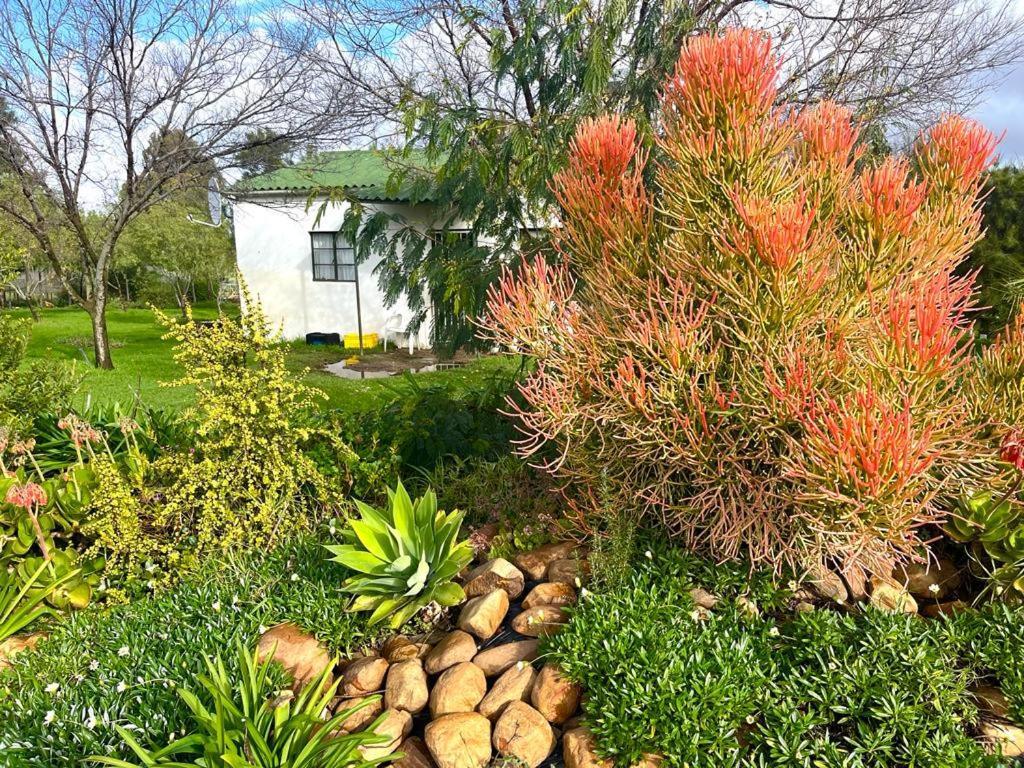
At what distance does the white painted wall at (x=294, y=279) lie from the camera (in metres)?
15.1

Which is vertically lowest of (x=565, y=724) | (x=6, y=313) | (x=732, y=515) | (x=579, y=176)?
(x=565, y=724)

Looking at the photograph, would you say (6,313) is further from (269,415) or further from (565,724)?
(565,724)

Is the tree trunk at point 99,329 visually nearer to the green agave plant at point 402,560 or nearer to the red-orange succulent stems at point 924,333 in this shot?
the green agave plant at point 402,560

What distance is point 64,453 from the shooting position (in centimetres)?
468

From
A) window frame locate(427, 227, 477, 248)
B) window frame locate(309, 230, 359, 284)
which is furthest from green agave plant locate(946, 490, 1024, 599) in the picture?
window frame locate(309, 230, 359, 284)

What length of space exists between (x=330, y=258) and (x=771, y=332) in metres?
14.4

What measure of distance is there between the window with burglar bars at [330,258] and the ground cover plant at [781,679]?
551 inches

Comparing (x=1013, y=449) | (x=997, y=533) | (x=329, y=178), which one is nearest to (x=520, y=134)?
(x=1013, y=449)

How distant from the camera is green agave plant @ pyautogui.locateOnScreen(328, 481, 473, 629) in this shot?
273 cm

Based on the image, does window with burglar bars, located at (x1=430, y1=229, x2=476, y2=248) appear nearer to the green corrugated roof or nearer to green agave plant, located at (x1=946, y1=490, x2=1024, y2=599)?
green agave plant, located at (x1=946, y1=490, x2=1024, y2=599)

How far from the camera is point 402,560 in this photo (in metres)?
2.75

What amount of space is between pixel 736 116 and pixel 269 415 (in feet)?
8.87

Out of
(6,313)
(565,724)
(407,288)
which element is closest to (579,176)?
(565,724)

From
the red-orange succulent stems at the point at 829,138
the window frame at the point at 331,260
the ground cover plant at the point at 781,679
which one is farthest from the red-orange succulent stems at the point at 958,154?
the window frame at the point at 331,260
